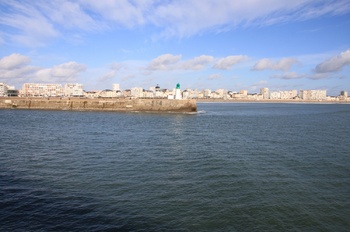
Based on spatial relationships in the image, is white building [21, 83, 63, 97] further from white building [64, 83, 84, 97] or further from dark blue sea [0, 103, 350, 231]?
dark blue sea [0, 103, 350, 231]

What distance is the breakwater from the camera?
66688 mm

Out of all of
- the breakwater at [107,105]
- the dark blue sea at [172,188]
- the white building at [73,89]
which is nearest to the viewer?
the dark blue sea at [172,188]

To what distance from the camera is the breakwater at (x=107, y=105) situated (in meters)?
66.7

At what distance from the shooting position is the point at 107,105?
70625 millimetres

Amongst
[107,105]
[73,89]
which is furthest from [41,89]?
[107,105]

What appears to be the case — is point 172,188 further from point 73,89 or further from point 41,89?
point 41,89

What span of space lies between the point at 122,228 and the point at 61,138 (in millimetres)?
20299

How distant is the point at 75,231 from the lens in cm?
854

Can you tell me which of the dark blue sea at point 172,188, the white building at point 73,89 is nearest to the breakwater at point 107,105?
the dark blue sea at point 172,188

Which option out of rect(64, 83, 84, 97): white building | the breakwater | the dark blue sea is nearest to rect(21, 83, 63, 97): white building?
rect(64, 83, 84, 97): white building

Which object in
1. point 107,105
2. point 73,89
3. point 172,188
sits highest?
point 73,89

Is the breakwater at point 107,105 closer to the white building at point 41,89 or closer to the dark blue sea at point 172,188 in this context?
the dark blue sea at point 172,188

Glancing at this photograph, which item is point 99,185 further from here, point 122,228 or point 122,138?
point 122,138

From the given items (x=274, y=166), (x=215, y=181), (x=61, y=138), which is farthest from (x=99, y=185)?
(x=61, y=138)
